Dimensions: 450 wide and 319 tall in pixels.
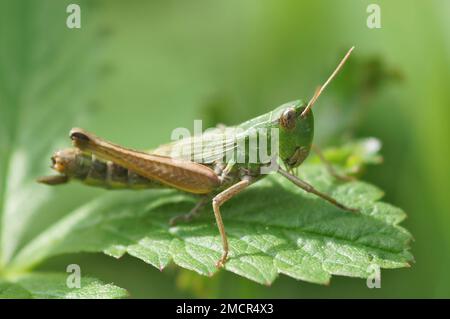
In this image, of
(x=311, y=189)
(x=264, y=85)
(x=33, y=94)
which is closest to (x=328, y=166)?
(x=311, y=189)

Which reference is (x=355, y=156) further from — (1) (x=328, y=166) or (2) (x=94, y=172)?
(2) (x=94, y=172)

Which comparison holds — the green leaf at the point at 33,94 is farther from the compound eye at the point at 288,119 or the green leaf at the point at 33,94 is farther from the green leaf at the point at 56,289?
the compound eye at the point at 288,119

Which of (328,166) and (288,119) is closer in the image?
(288,119)

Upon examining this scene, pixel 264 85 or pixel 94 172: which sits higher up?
pixel 264 85

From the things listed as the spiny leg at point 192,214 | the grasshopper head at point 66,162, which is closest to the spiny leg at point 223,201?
the spiny leg at point 192,214
